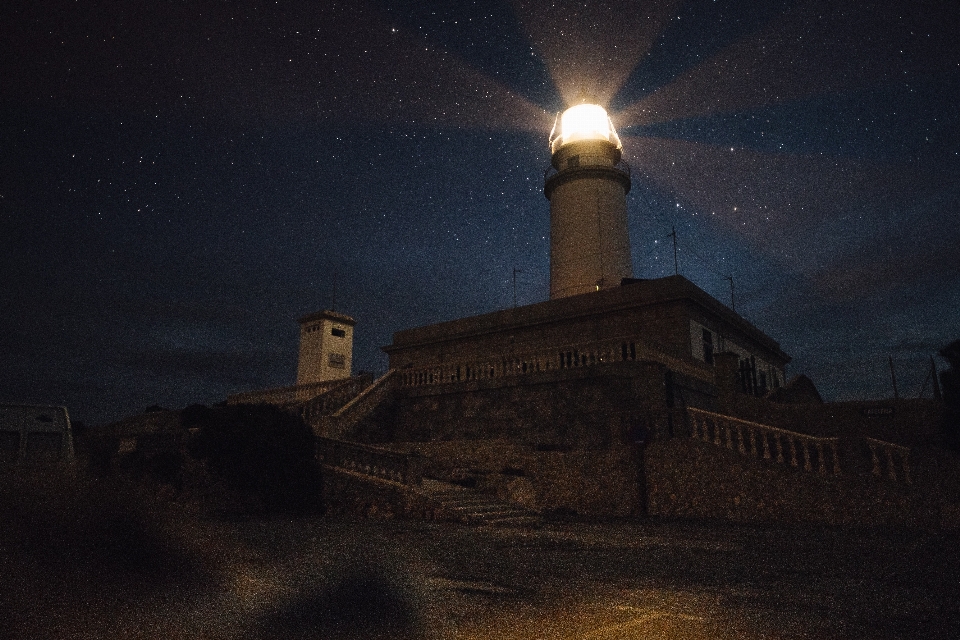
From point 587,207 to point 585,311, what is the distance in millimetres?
8204

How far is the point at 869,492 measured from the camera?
9117mm

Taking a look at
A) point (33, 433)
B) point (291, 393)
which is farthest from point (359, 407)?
point (33, 433)

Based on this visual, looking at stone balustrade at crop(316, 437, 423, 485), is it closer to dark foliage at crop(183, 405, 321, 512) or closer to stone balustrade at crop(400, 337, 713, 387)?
dark foliage at crop(183, 405, 321, 512)

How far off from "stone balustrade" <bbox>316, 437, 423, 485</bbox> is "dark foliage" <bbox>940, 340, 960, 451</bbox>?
31.3ft

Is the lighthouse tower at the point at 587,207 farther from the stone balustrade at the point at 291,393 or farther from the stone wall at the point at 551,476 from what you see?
the stone wall at the point at 551,476

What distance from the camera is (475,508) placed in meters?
10.5

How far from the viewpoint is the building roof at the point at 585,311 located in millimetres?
18172

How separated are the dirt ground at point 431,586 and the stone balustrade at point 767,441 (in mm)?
2677

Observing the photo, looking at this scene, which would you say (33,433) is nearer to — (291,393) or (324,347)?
(291,393)

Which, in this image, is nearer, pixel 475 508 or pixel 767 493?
pixel 767 493

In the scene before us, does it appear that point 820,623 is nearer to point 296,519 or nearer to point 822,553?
point 822,553

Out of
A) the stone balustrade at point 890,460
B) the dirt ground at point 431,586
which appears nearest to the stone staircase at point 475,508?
the dirt ground at point 431,586

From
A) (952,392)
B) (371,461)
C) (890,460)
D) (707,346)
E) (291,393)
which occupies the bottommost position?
(371,461)

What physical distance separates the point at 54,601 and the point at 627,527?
804 cm
